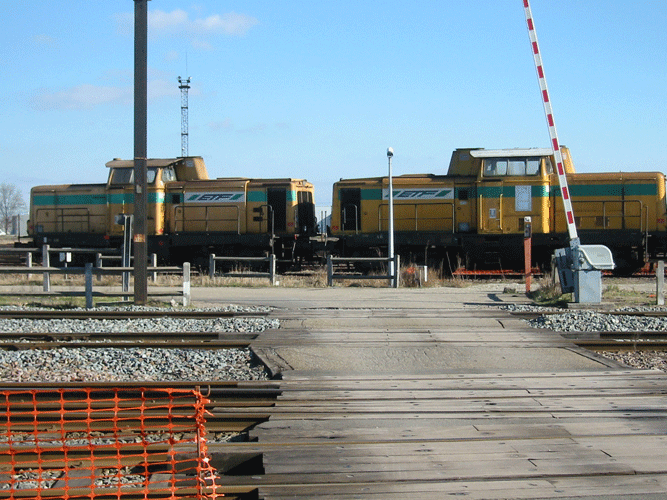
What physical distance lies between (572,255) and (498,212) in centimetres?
784

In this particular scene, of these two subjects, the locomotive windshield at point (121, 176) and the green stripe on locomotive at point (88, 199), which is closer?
the green stripe on locomotive at point (88, 199)

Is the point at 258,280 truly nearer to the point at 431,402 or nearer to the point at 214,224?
the point at 214,224

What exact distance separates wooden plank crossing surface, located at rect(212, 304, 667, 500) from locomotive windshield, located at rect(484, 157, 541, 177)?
12369mm

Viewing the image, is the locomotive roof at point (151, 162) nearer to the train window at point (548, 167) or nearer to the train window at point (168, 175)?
the train window at point (168, 175)

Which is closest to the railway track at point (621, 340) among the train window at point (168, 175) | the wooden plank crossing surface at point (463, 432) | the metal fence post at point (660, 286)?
the wooden plank crossing surface at point (463, 432)

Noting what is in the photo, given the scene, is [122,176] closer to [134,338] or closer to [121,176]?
[121,176]

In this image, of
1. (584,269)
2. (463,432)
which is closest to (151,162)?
(584,269)

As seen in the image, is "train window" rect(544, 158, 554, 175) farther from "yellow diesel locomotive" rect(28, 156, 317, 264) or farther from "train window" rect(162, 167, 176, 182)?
"train window" rect(162, 167, 176, 182)

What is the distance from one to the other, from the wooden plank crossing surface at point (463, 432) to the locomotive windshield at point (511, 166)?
487 inches

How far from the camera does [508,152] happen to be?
2033 centimetres

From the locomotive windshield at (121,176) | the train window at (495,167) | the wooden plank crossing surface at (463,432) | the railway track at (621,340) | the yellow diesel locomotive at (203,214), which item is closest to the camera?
the wooden plank crossing surface at (463,432)

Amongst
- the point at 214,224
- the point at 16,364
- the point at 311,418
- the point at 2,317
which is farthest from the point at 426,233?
the point at 311,418

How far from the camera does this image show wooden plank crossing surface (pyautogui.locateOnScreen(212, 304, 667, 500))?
168 inches

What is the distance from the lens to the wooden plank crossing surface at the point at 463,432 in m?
4.27
